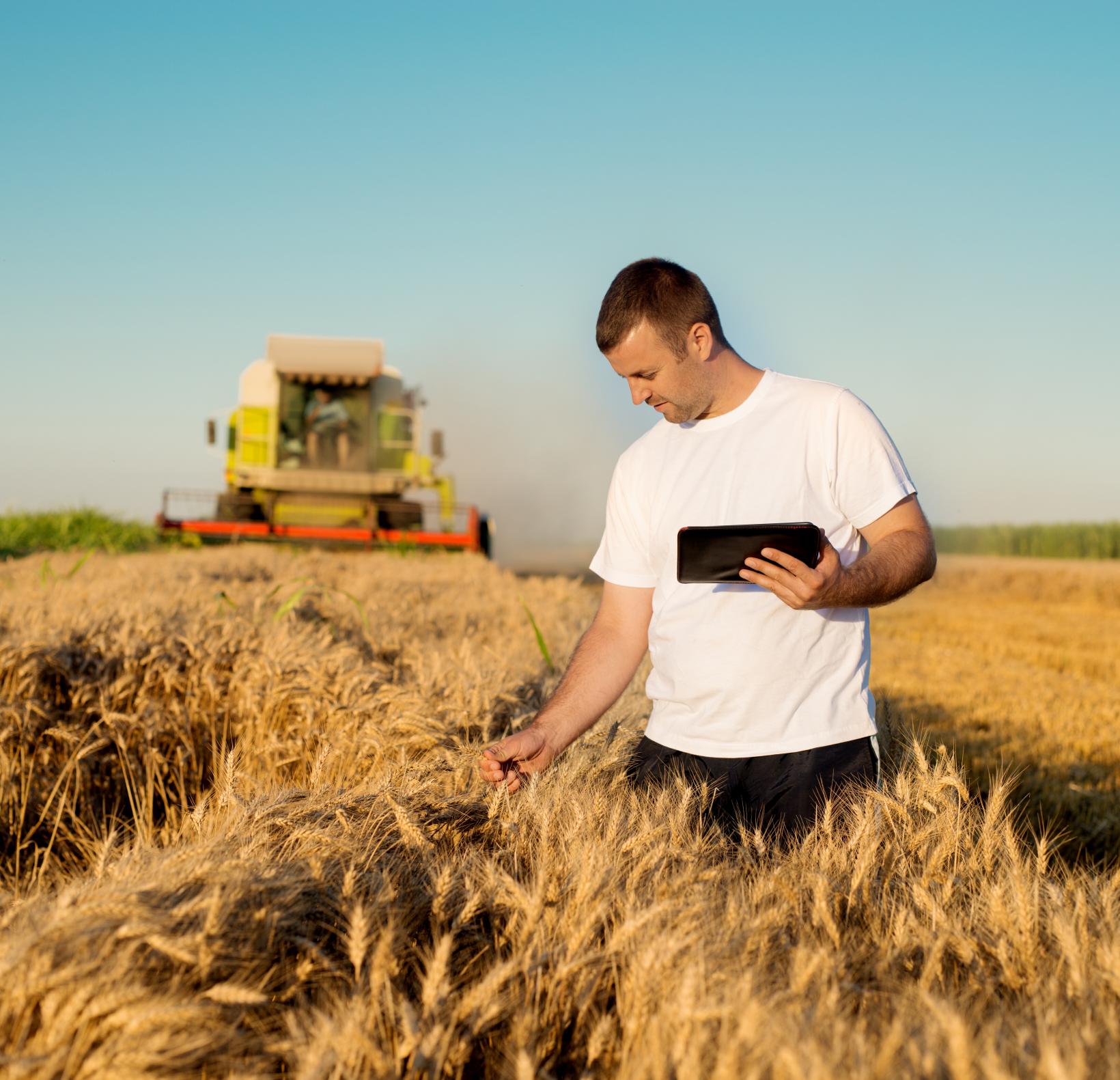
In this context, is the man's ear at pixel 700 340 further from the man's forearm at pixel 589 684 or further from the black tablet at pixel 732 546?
the man's forearm at pixel 589 684

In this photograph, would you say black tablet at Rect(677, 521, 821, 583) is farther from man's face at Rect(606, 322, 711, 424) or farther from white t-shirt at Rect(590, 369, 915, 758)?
man's face at Rect(606, 322, 711, 424)

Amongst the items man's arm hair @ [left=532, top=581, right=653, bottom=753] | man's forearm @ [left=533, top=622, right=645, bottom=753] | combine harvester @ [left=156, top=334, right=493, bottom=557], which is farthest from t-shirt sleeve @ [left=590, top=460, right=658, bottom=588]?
combine harvester @ [left=156, top=334, right=493, bottom=557]

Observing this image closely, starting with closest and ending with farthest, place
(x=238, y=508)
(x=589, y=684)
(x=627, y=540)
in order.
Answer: (x=589, y=684) < (x=627, y=540) < (x=238, y=508)

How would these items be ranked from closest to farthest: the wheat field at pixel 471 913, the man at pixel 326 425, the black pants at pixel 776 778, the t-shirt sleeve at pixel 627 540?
the wheat field at pixel 471 913, the black pants at pixel 776 778, the t-shirt sleeve at pixel 627 540, the man at pixel 326 425

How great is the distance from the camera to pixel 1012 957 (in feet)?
4.97

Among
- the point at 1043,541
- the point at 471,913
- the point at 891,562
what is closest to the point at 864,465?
A: the point at 891,562

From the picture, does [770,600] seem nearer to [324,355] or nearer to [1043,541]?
[324,355]

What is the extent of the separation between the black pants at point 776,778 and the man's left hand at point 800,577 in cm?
46

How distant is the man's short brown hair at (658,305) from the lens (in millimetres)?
2508

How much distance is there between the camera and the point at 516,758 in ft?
7.55

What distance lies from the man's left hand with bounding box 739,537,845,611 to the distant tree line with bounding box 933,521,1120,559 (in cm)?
3542

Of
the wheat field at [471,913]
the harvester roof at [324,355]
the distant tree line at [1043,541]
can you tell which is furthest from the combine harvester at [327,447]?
the distant tree line at [1043,541]

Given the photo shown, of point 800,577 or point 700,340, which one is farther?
point 700,340

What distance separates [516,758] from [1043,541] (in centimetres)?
4107
